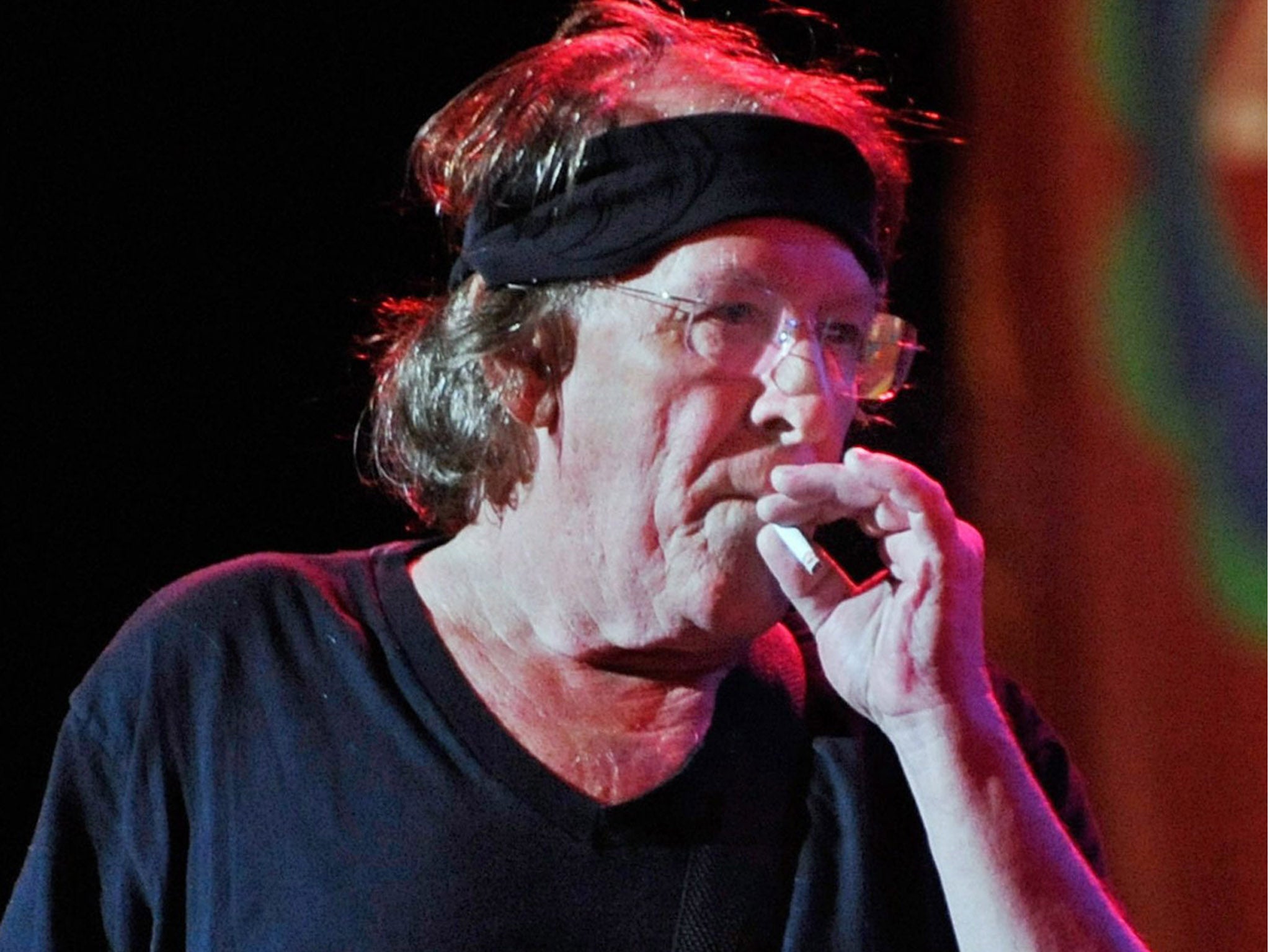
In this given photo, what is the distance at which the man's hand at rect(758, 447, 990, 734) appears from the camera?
1.35 m

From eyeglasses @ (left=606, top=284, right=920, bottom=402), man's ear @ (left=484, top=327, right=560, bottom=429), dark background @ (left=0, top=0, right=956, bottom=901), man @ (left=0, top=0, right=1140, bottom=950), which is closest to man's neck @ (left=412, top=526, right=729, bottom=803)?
man @ (left=0, top=0, right=1140, bottom=950)

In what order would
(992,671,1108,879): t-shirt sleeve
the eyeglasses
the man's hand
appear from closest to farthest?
the man's hand < the eyeglasses < (992,671,1108,879): t-shirt sleeve

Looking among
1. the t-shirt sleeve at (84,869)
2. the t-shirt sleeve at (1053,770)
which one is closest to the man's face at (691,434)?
the t-shirt sleeve at (1053,770)

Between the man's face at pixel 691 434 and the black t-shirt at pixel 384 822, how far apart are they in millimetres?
166

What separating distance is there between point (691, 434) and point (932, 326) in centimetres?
110

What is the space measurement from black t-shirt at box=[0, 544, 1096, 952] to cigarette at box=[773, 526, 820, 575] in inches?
9.1

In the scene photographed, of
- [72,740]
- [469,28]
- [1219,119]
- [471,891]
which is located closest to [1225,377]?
[1219,119]

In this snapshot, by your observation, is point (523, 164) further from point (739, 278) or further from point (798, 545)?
point (798, 545)

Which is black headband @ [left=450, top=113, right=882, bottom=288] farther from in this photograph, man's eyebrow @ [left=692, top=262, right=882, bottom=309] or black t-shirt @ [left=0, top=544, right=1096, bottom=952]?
black t-shirt @ [left=0, top=544, right=1096, bottom=952]

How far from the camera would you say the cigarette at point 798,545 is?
1.38 metres

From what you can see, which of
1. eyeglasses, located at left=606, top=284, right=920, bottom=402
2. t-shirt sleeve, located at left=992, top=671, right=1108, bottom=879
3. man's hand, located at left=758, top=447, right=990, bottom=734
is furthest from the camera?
t-shirt sleeve, located at left=992, top=671, right=1108, bottom=879

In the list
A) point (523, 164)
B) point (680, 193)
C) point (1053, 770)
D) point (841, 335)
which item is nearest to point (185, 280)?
point (523, 164)

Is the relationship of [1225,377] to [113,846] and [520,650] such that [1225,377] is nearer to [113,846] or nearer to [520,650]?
[520,650]

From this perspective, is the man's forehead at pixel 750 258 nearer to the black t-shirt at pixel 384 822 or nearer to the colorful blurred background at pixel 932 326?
the black t-shirt at pixel 384 822
